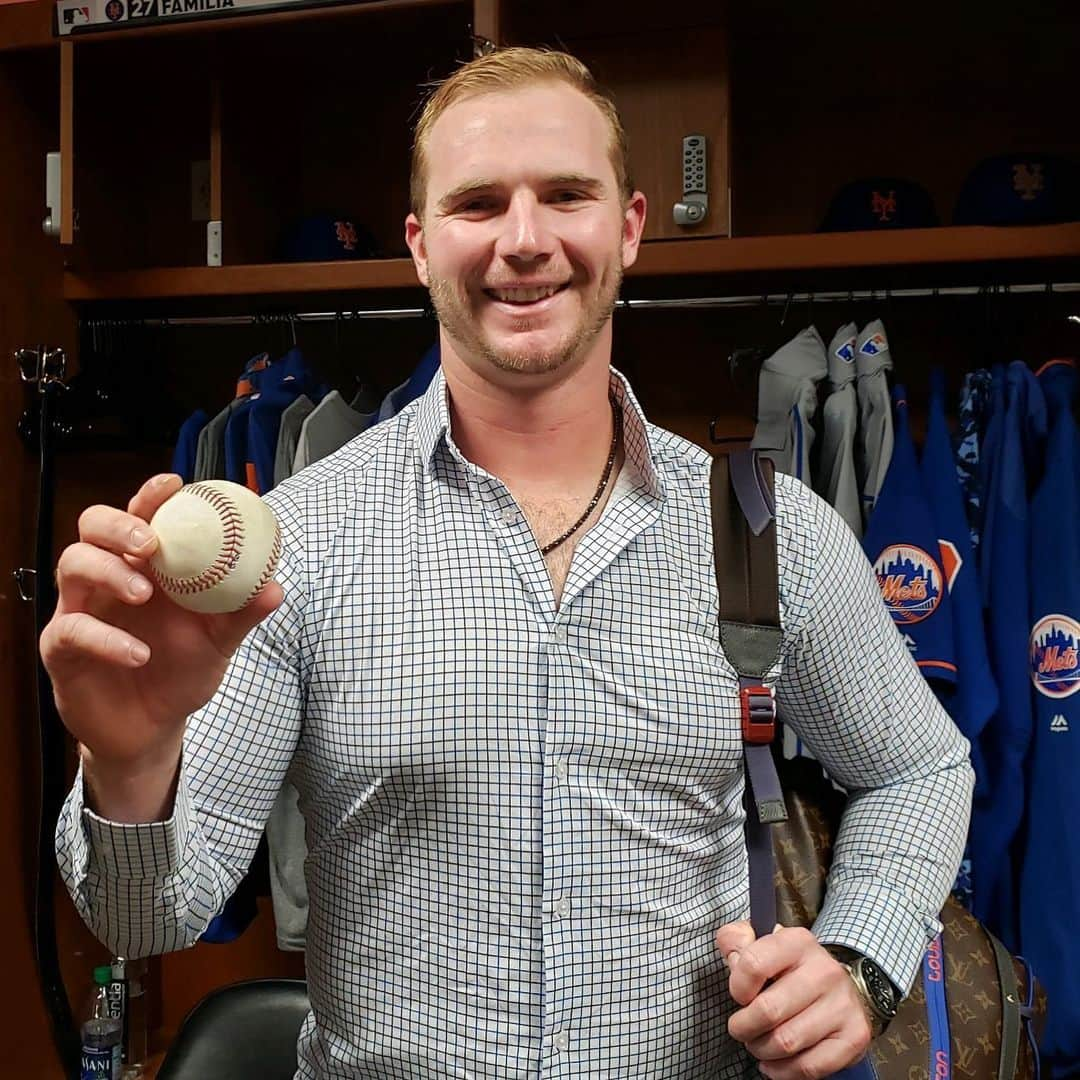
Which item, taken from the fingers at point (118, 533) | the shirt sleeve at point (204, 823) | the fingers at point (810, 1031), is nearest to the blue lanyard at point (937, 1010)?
the fingers at point (810, 1031)

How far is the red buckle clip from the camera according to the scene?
1.03 metres

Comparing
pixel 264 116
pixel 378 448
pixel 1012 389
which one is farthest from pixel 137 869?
pixel 264 116

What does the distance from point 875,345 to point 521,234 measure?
0.97 m

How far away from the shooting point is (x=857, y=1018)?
0.95 metres

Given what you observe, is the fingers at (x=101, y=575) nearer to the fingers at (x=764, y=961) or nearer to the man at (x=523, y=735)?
the man at (x=523, y=735)

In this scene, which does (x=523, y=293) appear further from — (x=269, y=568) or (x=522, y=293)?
(x=269, y=568)

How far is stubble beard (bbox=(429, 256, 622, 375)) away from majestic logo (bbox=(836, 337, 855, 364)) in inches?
33.9

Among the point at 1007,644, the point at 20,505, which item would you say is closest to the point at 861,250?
the point at 1007,644

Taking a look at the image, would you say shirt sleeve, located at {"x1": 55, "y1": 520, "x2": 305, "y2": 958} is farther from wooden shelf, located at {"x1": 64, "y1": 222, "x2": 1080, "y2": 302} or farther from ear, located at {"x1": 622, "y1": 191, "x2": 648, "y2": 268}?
wooden shelf, located at {"x1": 64, "y1": 222, "x2": 1080, "y2": 302}

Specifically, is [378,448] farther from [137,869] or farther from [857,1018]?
[857,1018]

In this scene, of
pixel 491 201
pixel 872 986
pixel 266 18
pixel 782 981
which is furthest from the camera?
pixel 266 18

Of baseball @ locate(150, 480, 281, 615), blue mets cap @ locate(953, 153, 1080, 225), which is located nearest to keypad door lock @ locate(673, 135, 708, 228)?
blue mets cap @ locate(953, 153, 1080, 225)

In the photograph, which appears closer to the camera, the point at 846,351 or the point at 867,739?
the point at 867,739

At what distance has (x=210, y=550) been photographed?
694 millimetres
